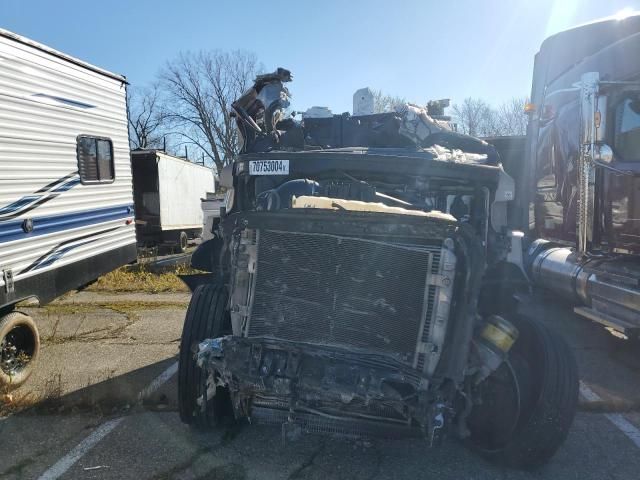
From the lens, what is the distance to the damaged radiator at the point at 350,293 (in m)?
2.86

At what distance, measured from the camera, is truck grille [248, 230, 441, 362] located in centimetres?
290

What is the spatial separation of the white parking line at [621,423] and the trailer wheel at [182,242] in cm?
1294

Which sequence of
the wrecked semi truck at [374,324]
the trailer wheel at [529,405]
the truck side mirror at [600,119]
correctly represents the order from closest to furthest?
the wrecked semi truck at [374,324], the trailer wheel at [529,405], the truck side mirror at [600,119]

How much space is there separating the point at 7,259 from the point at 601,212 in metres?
6.07

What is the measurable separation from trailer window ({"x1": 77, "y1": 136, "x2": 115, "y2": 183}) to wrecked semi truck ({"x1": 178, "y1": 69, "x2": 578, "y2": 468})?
11.8 ft

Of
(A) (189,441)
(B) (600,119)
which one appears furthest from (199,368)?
(B) (600,119)

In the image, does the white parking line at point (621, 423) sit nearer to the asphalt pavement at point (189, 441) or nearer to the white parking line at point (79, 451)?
the asphalt pavement at point (189, 441)

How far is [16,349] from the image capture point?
4984 mm

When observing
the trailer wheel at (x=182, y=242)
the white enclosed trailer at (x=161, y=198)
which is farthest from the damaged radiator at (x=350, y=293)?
the trailer wheel at (x=182, y=242)

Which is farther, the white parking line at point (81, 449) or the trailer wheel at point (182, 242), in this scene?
the trailer wheel at point (182, 242)

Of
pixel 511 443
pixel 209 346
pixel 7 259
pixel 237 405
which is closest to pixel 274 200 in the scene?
Answer: pixel 209 346

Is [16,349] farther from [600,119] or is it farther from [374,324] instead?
[600,119]

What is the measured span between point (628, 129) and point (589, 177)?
0.60 m

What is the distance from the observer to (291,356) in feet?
9.70
